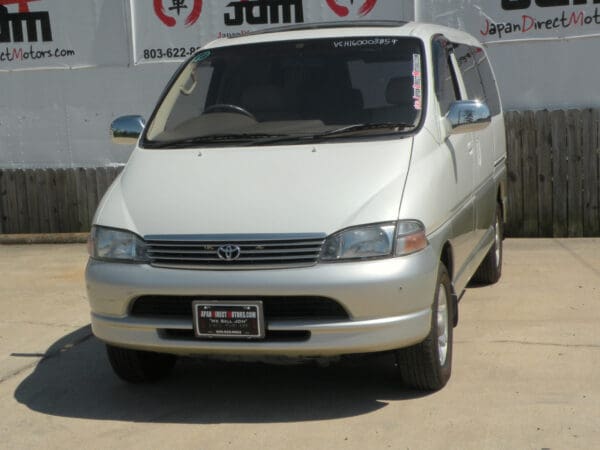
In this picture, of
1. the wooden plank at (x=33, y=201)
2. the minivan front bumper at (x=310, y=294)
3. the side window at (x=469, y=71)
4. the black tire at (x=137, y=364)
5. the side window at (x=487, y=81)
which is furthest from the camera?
the wooden plank at (x=33, y=201)

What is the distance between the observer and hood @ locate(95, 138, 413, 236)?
191 inches

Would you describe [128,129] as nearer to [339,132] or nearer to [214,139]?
[214,139]

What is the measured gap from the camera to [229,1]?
10.7 m

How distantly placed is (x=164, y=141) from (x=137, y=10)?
554 cm

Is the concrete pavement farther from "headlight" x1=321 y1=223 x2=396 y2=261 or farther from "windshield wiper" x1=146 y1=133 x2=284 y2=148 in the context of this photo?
"windshield wiper" x1=146 y1=133 x2=284 y2=148

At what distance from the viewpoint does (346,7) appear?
34.4ft

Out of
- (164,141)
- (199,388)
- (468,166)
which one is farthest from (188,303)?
(468,166)

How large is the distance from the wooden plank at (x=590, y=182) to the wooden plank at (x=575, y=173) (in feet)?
0.13

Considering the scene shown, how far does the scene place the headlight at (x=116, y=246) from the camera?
5012 millimetres

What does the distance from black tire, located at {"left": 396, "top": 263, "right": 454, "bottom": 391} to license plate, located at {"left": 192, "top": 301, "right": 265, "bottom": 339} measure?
786mm

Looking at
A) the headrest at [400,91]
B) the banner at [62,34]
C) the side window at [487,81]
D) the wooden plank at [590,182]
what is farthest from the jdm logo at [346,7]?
the headrest at [400,91]

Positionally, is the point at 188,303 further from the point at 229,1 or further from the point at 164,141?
the point at 229,1

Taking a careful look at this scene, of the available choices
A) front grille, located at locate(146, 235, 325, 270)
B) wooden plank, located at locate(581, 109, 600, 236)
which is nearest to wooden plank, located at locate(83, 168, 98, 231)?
A: wooden plank, located at locate(581, 109, 600, 236)

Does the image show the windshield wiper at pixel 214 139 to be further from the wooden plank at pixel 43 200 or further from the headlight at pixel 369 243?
the wooden plank at pixel 43 200
